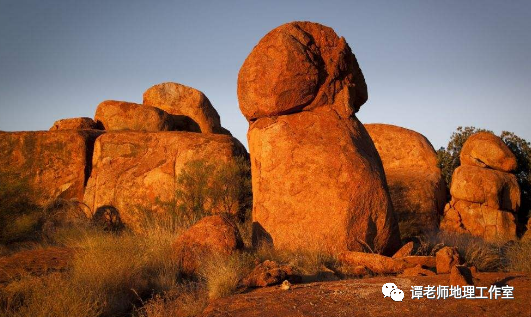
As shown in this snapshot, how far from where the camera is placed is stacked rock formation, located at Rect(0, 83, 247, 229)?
35.2 ft

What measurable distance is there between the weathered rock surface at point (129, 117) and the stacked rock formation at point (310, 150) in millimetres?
7005

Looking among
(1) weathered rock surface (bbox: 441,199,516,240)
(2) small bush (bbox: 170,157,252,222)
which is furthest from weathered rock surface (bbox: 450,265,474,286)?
(1) weathered rock surface (bbox: 441,199,516,240)

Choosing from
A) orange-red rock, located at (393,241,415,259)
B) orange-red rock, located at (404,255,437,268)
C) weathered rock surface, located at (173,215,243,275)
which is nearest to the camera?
orange-red rock, located at (404,255,437,268)

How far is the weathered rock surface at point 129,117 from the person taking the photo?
14.1m

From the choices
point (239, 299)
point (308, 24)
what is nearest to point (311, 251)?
point (239, 299)

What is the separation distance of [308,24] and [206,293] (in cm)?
439

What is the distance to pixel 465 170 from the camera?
1227 cm

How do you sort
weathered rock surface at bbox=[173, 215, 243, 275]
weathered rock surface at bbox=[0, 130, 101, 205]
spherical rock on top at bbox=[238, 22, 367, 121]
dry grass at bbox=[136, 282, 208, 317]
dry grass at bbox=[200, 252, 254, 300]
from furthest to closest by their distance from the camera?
weathered rock surface at bbox=[0, 130, 101, 205] < spherical rock on top at bbox=[238, 22, 367, 121] < weathered rock surface at bbox=[173, 215, 243, 275] < dry grass at bbox=[200, 252, 254, 300] < dry grass at bbox=[136, 282, 208, 317]

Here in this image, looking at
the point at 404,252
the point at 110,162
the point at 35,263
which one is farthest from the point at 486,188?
the point at 35,263

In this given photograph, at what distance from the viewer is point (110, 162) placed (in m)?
11.3

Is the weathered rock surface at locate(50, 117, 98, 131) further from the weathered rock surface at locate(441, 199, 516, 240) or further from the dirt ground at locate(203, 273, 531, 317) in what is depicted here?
the dirt ground at locate(203, 273, 531, 317)

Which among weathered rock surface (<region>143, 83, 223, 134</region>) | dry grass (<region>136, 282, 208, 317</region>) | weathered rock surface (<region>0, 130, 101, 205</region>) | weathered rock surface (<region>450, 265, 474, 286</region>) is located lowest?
dry grass (<region>136, 282, 208, 317</region>)

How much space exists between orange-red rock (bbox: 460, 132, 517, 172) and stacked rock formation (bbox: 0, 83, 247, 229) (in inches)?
227

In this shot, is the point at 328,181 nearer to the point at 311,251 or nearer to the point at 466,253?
the point at 311,251
